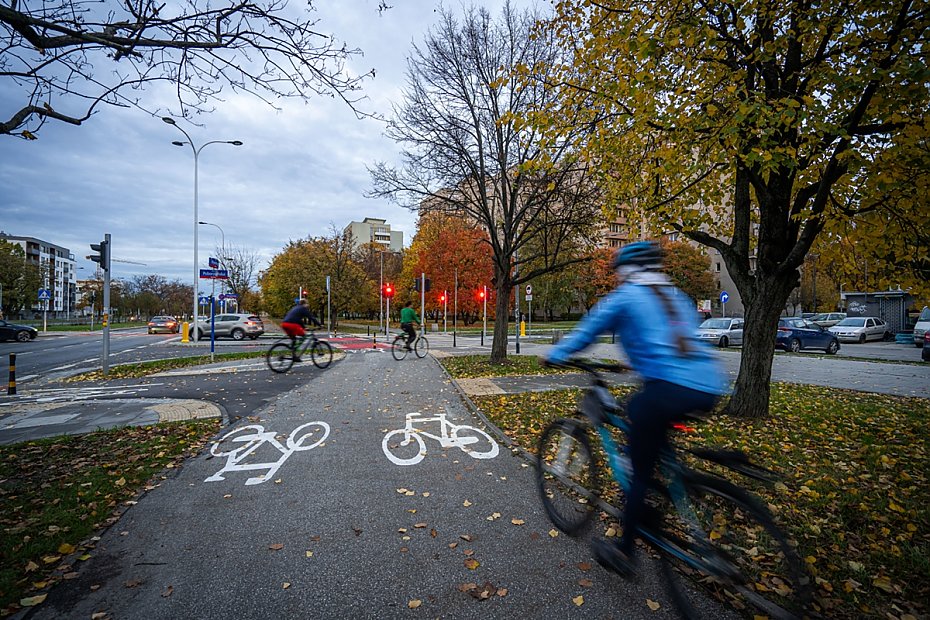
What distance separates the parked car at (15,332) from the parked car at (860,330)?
2170 inches

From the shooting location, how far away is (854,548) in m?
3.30

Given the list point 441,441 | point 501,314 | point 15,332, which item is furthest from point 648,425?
point 15,332

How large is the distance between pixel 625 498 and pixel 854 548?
2058 millimetres

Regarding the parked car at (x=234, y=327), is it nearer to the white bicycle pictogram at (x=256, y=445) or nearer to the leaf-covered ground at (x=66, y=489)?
the leaf-covered ground at (x=66, y=489)

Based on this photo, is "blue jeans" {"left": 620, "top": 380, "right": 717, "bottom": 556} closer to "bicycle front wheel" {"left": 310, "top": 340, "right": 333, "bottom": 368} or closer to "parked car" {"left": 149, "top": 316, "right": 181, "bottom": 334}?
"bicycle front wheel" {"left": 310, "top": 340, "right": 333, "bottom": 368}

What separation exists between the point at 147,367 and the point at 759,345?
56.2ft

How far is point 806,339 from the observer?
2228 cm

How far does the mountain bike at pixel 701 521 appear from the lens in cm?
231

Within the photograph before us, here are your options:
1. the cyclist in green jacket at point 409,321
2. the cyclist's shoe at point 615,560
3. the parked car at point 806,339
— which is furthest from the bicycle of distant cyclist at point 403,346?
the parked car at point 806,339

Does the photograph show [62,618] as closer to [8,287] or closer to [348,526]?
[348,526]

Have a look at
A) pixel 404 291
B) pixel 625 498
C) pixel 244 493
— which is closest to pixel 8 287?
pixel 404 291

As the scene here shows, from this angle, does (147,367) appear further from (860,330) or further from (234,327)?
(860,330)

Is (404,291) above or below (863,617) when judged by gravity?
above

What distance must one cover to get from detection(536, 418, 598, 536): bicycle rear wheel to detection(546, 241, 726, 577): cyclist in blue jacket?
1.92ft
